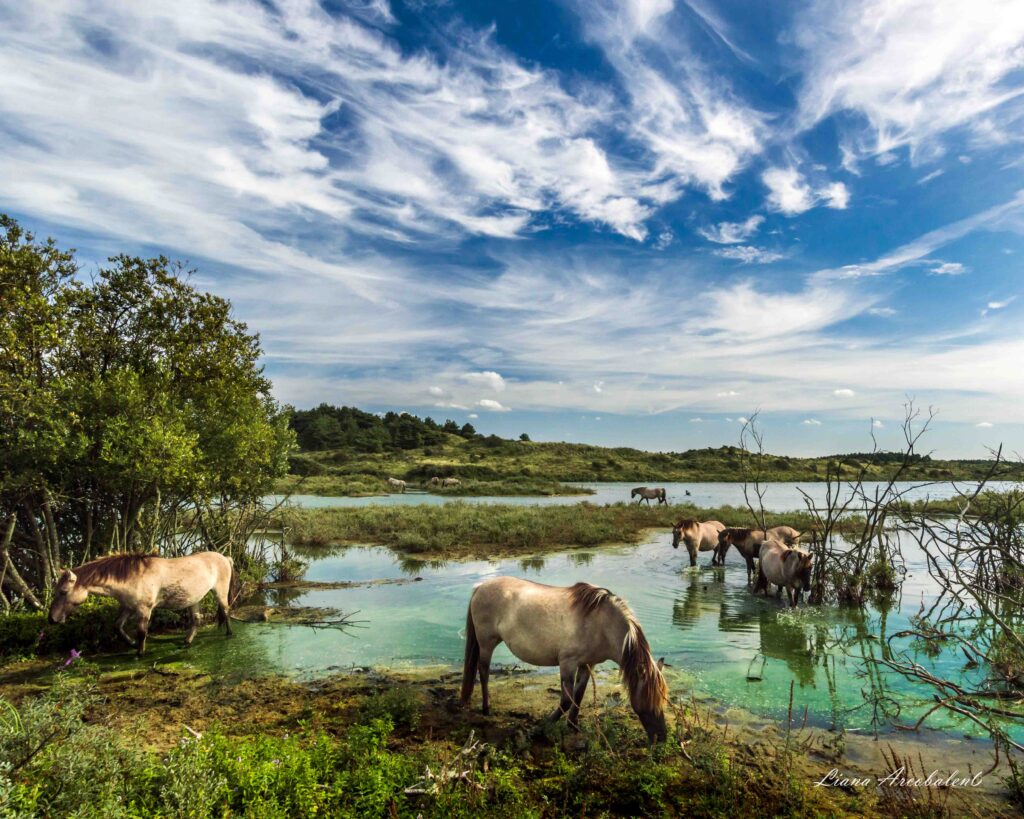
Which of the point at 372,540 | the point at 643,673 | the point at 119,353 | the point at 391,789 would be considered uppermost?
the point at 119,353

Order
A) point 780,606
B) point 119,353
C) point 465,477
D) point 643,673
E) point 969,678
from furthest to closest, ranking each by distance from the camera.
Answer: point 465,477 → point 780,606 → point 119,353 → point 969,678 → point 643,673

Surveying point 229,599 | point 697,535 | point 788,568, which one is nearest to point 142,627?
point 229,599

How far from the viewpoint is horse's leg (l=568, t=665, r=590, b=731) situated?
616cm

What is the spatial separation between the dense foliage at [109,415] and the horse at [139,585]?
5.52 feet

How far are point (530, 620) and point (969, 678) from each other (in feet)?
23.8

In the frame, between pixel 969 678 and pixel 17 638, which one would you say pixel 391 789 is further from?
pixel 969 678

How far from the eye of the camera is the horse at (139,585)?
830 centimetres

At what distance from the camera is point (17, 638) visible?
8648mm

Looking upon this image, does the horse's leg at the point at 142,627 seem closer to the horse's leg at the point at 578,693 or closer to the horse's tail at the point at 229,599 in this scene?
the horse's tail at the point at 229,599

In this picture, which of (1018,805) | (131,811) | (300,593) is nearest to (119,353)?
(300,593)

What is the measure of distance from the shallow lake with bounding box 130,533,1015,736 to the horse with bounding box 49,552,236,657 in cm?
81

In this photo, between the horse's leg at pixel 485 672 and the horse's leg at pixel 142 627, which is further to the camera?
the horse's leg at pixel 142 627

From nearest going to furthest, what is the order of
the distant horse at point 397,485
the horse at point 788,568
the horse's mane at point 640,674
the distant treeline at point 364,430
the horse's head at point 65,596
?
1. the horse's mane at point 640,674
2. the horse's head at point 65,596
3. the horse at point 788,568
4. the distant horse at point 397,485
5. the distant treeline at point 364,430
